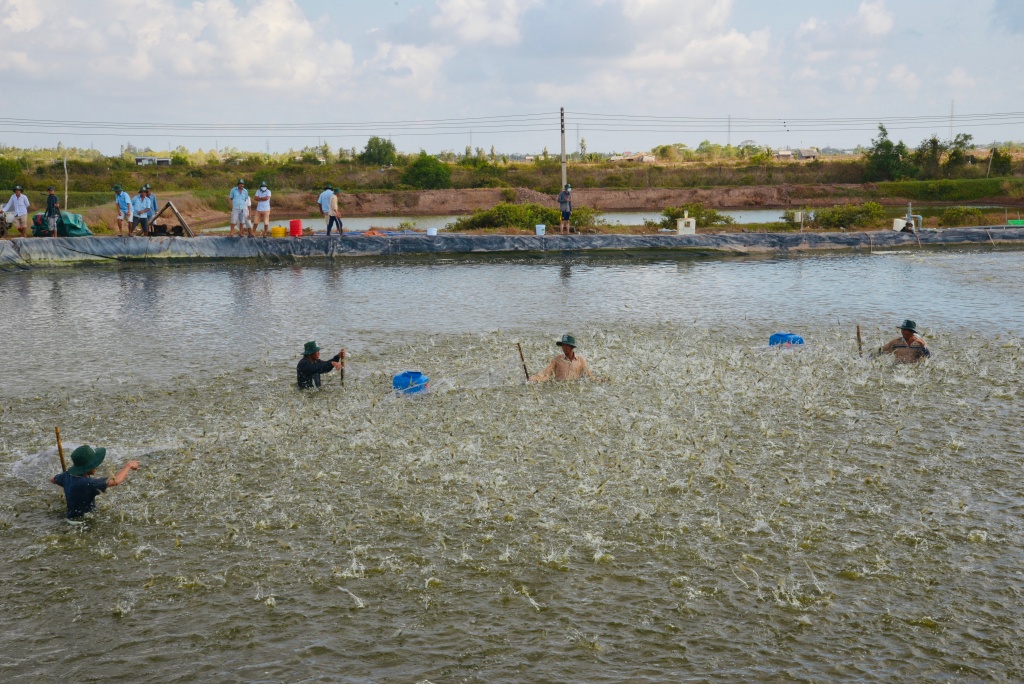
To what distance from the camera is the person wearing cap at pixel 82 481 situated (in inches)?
331

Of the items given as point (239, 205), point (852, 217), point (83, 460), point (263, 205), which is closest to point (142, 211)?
point (239, 205)

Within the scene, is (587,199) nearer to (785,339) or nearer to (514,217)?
(514,217)

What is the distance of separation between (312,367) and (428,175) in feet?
171

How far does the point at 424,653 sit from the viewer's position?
6.39 m

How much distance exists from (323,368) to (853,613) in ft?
26.4

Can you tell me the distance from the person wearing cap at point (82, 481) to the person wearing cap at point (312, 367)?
13.9ft

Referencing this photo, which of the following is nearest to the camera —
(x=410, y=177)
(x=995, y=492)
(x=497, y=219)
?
(x=995, y=492)

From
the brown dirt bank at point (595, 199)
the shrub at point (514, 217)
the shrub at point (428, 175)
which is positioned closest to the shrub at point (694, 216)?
the shrub at point (514, 217)

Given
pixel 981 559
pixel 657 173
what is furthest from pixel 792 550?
pixel 657 173

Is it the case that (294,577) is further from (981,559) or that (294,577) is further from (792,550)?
(981,559)

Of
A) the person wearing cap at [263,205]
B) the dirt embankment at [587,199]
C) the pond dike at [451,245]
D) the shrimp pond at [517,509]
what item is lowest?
the shrimp pond at [517,509]

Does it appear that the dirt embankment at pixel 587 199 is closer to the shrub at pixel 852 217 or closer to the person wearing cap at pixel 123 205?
the shrub at pixel 852 217

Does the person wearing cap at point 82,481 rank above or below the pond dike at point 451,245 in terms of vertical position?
below

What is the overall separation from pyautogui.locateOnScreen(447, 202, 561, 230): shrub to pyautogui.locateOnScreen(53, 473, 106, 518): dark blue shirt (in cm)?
2500
